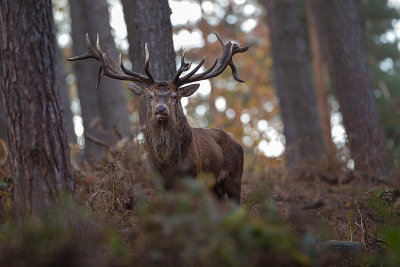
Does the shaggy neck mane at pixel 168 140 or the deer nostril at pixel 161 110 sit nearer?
the deer nostril at pixel 161 110

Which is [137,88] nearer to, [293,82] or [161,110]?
[161,110]

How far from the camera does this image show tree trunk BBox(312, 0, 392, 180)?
1188 cm

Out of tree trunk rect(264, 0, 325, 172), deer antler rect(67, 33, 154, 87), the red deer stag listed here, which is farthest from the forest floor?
tree trunk rect(264, 0, 325, 172)

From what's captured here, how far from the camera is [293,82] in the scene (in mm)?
16641

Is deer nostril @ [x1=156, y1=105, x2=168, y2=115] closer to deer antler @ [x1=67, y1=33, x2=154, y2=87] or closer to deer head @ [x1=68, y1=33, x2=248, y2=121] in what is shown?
deer head @ [x1=68, y1=33, x2=248, y2=121]

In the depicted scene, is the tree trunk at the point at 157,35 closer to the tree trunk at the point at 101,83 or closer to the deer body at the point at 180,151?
the deer body at the point at 180,151

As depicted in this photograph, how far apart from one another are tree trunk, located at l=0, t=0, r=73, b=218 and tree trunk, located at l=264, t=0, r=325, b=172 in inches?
444

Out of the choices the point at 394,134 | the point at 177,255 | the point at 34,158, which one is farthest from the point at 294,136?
the point at 177,255

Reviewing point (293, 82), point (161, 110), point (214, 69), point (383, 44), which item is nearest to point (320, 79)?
point (383, 44)

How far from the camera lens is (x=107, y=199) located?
21.2 ft

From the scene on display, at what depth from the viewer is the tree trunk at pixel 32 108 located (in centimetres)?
543

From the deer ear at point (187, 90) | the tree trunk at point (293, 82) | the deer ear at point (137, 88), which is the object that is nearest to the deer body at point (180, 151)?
the deer ear at point (187, 90)

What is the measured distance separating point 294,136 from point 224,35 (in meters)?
10.8

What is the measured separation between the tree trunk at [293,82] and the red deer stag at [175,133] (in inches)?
307
